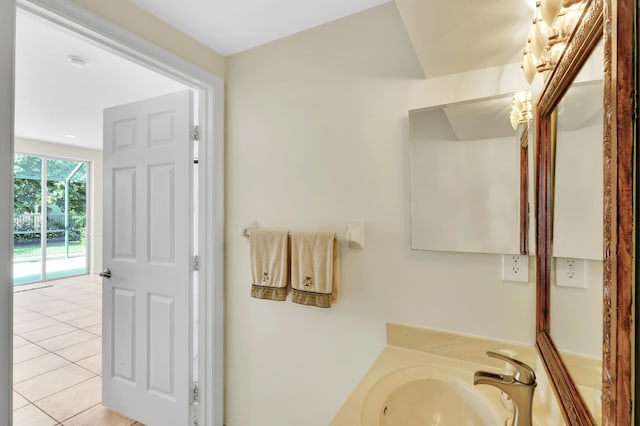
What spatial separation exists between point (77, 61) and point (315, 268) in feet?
7.68

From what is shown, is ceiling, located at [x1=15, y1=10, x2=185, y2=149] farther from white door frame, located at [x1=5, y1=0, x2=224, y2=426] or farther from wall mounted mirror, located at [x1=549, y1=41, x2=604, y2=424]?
wall mounted mirror, located at [x1=549, y1=41, x2=604, y2=424]

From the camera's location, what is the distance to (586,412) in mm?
449

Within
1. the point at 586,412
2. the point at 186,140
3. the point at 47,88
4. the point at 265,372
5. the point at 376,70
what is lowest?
the point at 265,372

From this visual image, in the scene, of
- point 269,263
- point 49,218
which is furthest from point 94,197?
point 269,263

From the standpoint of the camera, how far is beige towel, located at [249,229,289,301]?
150 centimetres

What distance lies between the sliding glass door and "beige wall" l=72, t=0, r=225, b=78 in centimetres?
535

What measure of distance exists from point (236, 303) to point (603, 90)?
180 centimetres

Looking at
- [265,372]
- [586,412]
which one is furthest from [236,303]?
[586,412]

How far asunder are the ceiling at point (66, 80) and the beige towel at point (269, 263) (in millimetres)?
1227

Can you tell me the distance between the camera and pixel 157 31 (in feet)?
4.84

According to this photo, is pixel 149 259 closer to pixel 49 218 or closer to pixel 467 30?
pixel 467 30

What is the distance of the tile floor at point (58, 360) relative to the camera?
2.03 metres

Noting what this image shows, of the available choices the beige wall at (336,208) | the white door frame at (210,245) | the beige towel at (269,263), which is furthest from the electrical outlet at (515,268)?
the white door frame at (210,245)

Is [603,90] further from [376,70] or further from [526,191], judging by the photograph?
[376,70]
